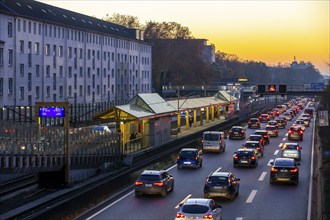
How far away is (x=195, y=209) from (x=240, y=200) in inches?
356

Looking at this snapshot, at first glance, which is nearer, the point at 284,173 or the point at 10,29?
the point at 284,173

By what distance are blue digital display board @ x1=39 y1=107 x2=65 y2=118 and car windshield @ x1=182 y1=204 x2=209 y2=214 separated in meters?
16.2

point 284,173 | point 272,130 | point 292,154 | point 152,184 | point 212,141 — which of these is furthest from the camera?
point 272,130

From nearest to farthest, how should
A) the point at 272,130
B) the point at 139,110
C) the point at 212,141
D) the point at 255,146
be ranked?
the point at 139,110, the point at 255,146, the point at 212,141, the point at 272,130

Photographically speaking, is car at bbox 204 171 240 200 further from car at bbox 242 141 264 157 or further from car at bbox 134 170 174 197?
car at bbox 242 141 264 157

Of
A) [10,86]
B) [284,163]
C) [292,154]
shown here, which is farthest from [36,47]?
[284,163]

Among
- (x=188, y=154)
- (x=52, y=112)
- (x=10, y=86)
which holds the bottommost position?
(x=188, y=154)

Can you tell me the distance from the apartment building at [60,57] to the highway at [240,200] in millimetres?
36363

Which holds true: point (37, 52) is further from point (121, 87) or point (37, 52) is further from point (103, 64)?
point (121, 87)

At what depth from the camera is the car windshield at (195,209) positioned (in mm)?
22484

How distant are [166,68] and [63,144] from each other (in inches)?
5161

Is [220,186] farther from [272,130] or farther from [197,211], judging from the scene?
[272,130]

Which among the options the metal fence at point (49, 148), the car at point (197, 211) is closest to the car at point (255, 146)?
the metal fence at point (49, 148)

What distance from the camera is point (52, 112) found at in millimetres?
37531
